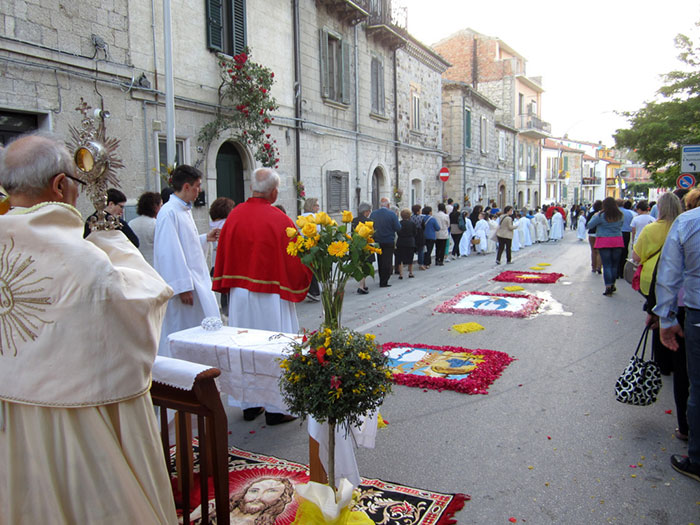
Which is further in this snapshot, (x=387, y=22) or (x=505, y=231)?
(x=387, y=22)

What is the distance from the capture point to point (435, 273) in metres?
14.2

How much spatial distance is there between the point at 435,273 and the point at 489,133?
865 inches

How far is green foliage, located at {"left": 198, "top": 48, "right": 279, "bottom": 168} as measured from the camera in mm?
11742

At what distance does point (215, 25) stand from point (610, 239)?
9.34 m

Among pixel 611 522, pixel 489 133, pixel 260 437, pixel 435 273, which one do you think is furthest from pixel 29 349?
pixel 489 133

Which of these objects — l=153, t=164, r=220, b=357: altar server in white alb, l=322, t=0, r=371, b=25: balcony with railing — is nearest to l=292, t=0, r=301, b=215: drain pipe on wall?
l=322, t=0, r=371, b=25: balcony with railing

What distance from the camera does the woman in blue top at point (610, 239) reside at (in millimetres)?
10242

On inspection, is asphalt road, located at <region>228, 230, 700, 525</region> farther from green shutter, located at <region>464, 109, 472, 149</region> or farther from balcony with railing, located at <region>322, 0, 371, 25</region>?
green shutter, located at <region>464, 109, 472, 149</region>

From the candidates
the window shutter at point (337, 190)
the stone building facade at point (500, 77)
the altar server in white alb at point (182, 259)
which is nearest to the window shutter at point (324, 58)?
the window shutter at point (337, 190)

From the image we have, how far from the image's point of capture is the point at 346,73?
17250 mm

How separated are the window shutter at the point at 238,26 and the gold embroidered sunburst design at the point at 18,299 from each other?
37.7 feet

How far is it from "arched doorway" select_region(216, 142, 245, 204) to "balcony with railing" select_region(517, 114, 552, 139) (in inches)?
1260

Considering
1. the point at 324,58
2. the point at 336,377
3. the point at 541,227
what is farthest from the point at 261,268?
the point at 541,227

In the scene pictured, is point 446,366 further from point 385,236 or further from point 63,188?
point 385,236
